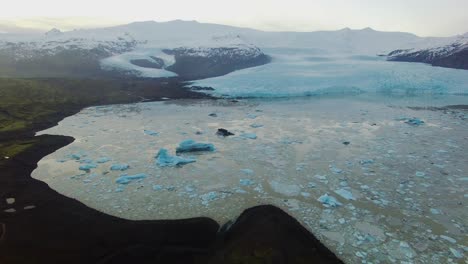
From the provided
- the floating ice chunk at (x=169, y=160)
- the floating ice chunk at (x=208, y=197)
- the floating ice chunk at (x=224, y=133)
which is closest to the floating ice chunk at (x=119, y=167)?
the floating ice chunk at (x=169, y=160)

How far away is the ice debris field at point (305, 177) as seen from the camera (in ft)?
26.8

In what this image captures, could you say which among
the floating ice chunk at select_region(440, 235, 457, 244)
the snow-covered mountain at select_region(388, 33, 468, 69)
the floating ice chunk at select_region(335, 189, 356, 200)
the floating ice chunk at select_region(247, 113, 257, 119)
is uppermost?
the snow-covered mountain at select_region(388, 33, 468, 69)

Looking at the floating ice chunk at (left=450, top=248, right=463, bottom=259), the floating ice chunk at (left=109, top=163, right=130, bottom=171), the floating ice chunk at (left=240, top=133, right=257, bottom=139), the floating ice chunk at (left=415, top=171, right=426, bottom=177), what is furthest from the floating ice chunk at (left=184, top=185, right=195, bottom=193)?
the floating ice chunk at (left=415, top=171, right=426, bottom=177)

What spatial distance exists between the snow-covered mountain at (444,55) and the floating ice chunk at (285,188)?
6047 cm

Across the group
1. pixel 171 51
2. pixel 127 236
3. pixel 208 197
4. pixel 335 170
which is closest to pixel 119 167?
pixel 208 197

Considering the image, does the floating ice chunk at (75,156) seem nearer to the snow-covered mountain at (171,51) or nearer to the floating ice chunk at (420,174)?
the floating ice chunk at (420,174)

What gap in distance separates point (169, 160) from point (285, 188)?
16.3 feet

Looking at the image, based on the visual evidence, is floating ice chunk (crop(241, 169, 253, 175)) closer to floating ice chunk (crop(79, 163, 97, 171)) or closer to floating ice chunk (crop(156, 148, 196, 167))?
floating ice chunk (crop(156, 148, 196, 167))

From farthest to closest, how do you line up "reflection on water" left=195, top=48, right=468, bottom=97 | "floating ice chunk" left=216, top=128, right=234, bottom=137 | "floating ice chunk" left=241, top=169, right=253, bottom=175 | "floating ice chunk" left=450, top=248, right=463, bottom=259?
"reflection on water" left=195, top=48, right=468, bottom=97
"floating ice chunk" left=216, top=128, right=234, bottom=137
"floating ice chunk" left=241, top=169, right=253, bottom=175
"floating ice chunk" left=450, top=248, right=463, bottom=259

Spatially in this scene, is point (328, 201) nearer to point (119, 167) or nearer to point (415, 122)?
point (119, 167)

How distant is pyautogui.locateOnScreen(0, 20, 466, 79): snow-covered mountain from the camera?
8603 centimetres

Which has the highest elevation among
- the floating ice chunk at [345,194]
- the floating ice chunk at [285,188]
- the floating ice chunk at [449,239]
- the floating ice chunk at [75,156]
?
the floating ice chunk at [449,239]

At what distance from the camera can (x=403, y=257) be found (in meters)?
7.10

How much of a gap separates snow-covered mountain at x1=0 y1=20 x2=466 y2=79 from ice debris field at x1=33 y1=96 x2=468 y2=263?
61890mm
